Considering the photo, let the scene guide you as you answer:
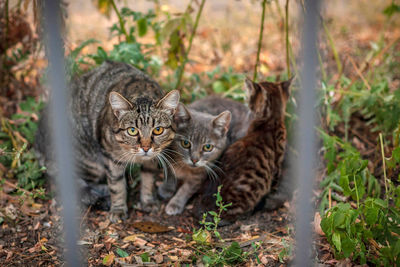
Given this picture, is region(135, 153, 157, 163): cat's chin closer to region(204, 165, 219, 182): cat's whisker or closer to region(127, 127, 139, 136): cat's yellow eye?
region(127, 127, 139, 136): cat's yellow eye

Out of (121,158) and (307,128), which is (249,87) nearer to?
(121,158)

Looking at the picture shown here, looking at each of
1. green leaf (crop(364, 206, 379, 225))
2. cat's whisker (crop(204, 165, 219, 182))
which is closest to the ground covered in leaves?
cat's whisker (crop(204, 165, 219, 182))

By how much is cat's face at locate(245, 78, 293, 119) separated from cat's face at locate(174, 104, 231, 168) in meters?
0.32

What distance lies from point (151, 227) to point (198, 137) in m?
0.82

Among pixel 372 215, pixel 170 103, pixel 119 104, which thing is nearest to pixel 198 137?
pixel 170 103

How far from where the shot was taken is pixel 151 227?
3.46 m

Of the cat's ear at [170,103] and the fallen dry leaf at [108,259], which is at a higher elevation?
the cat's ear at [170,103]

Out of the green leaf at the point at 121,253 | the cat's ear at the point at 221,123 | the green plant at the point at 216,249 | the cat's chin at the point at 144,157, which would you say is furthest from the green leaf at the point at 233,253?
the cat's ear at the point at 221,123

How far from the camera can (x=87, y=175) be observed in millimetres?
3861

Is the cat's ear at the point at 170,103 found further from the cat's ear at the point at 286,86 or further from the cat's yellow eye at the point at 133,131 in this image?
the cat's ear at the point at 286,86

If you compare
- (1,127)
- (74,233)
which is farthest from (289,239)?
(1,127)

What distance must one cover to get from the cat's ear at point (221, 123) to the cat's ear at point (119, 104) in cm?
79

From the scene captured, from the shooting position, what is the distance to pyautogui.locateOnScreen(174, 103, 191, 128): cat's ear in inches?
140

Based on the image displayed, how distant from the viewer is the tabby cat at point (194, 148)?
3580 millimetres
